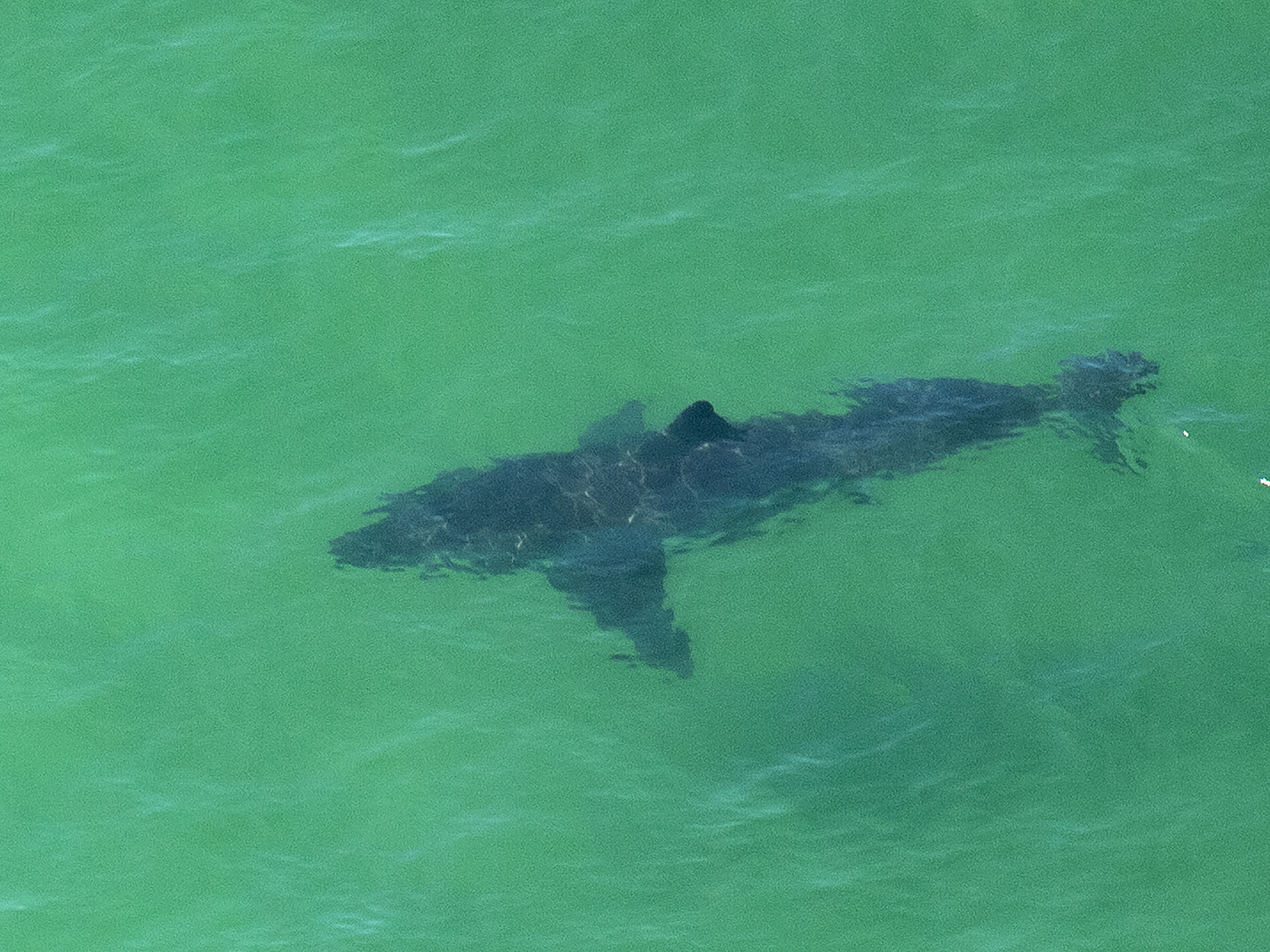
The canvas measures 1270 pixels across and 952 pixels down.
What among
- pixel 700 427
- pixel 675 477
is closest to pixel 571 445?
pixel 675 477

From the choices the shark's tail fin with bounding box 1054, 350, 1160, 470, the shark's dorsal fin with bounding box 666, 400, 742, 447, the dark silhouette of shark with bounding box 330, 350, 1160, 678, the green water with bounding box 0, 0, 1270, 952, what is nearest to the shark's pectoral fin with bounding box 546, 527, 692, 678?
the dark silhouette of shark with bounding box 330, 350, 1160, 678

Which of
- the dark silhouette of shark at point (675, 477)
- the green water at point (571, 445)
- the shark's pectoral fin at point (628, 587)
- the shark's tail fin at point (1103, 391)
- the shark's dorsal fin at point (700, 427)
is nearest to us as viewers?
the green water at point (571, 445)

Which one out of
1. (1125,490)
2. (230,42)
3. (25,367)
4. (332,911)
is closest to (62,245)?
(25,367)

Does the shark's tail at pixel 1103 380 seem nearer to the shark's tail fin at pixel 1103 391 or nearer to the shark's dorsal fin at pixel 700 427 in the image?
the shark's tail fin at pixel 1103 391

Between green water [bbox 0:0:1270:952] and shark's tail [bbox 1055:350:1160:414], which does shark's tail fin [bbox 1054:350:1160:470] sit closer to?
shark's tail [bbox 1055:350:1160:414]

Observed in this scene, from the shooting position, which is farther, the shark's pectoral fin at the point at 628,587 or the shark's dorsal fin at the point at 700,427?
the shark's dorsal fin at the point at 700,427

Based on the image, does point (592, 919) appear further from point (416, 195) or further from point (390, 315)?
point (416, 195)

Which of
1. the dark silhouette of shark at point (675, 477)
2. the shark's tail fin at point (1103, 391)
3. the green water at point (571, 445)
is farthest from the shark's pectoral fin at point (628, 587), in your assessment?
the shark's tail fin at point (1103, 391)
